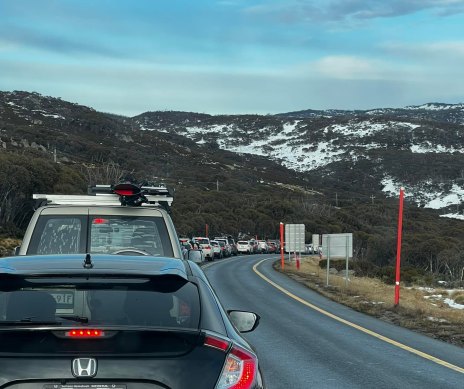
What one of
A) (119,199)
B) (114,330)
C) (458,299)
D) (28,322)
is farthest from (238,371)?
(458,299)

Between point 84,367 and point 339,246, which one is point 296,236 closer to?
point 339,246

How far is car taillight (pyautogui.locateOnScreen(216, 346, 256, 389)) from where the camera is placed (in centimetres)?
375

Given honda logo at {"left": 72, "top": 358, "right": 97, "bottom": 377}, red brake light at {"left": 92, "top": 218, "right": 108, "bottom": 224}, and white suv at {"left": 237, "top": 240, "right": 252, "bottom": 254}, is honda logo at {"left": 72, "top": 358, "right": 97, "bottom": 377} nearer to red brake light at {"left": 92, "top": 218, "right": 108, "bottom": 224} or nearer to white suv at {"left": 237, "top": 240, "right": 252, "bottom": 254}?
red brake light at {"left": 92, "top": 218, "right": 108, "bottom": 224}

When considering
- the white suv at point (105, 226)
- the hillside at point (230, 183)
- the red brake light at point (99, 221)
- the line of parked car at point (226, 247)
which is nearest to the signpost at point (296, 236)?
the line of parked car at point (226, 247)

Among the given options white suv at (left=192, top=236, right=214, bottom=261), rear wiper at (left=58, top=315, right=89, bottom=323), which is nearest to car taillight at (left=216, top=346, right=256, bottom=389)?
rear wiper at (left=58, top=315, right=89, bottom=323)

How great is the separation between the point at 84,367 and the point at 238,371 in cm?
77

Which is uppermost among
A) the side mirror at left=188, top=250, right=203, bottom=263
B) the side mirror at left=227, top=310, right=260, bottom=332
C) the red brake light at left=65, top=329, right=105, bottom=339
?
the red brake light at left=65, top=329, right=105, bottom=339

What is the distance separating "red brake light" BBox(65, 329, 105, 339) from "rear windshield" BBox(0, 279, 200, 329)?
0.26 metres

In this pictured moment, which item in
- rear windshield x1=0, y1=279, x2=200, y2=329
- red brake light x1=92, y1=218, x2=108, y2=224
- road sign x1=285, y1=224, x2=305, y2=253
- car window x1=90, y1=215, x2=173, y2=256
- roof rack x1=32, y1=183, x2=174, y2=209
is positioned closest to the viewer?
rear windshield x1=0, y1=279, x2=200, y2=329

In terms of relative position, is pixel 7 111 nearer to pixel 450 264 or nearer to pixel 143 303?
pixel 450 264

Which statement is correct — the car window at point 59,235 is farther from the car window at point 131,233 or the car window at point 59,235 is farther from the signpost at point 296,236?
the signpost at point 296,236

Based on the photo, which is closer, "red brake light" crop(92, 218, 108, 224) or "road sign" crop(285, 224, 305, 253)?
"red brake light" crop(92, 218, 108, 224)

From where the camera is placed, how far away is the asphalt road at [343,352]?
9.29 m

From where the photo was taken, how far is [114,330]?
12.1 ft
